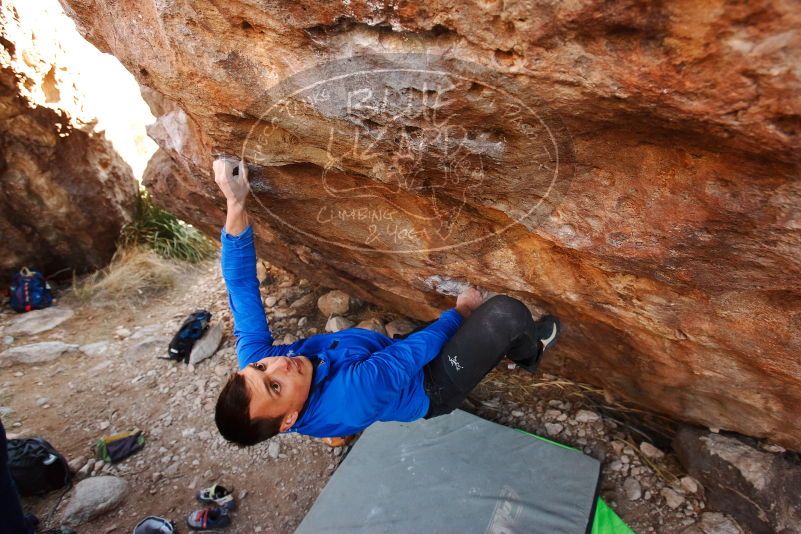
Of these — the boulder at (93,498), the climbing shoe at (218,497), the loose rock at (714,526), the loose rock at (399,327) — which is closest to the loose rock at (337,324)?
the loose rock at (399,327)

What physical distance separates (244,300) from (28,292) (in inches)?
156

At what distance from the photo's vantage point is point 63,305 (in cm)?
498

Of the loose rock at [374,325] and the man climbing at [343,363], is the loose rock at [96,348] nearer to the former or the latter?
the loose rock at [374,325]

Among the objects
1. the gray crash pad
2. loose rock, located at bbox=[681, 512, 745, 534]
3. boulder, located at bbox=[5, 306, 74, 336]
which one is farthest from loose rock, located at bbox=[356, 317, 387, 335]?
boulder, located at bbox=[5, 306, 74, 336]

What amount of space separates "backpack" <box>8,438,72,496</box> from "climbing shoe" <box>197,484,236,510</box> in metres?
0.87

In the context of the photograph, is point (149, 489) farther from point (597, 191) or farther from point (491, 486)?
point (597, 191)

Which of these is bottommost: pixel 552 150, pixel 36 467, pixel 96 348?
pixel 36 467

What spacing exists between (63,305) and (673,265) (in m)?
5.50

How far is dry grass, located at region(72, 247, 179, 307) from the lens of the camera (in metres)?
5.06

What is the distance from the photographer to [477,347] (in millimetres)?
2197

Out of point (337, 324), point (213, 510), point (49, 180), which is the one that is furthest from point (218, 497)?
point (49, 180)

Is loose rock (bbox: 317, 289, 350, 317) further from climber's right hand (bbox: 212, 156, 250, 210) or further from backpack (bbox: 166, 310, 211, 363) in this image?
climber's right hand (bbox: 212, 156, 250, 210)

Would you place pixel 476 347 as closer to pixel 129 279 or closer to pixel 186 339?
pixel 186 339

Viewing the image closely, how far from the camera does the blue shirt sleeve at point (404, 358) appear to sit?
6.74 feet
